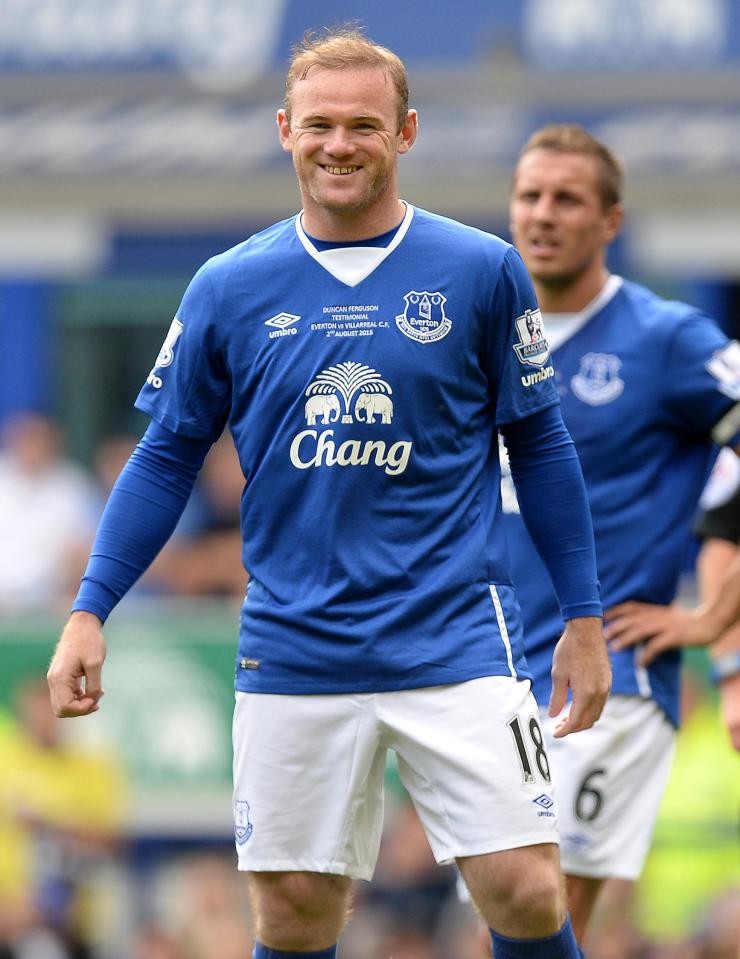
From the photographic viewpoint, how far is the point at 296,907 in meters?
4.38

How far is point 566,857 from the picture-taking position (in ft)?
17.6

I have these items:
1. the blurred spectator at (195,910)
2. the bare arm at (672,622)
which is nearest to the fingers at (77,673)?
the bare arm at (672,622)

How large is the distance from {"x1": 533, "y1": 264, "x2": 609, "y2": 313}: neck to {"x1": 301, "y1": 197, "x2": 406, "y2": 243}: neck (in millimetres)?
1168

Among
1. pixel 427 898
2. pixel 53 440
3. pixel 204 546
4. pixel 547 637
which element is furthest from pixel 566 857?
pixel 53 440

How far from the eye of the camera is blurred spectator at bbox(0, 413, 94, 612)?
10.9 m

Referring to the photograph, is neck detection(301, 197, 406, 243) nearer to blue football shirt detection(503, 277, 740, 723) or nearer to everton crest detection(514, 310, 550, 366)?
everton crest detection(514, 310, 550, 366)

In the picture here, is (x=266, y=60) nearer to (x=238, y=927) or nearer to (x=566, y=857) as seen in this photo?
(x=238, y=927)

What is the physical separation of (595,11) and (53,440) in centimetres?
497

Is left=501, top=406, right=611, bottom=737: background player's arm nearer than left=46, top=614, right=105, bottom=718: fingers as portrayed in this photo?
No

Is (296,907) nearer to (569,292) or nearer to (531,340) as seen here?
(531,340)

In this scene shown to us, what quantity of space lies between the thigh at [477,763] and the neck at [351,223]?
103 centimetres

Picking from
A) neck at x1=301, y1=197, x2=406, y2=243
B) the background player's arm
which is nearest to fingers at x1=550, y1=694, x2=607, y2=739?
the background player's arm

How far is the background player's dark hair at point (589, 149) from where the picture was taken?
5535mm

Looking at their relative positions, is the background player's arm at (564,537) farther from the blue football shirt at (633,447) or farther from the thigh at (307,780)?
the blue football shirt at (633,447)
